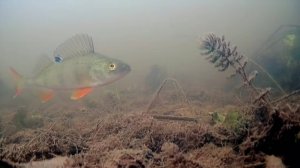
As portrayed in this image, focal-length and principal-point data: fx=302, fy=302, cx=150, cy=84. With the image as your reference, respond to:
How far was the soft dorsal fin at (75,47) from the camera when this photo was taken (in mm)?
5438

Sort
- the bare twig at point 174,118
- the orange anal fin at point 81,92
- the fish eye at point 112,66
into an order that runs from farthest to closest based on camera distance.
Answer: the fish eye at point 112,66 → the orange anal fin at point 81,92 → the bare twig at point 174,118

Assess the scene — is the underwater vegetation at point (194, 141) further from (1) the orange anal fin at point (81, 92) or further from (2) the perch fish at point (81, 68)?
(2) the perch fish at point (81, 68)

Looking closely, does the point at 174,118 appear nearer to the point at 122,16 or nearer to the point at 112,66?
the point at 112,66

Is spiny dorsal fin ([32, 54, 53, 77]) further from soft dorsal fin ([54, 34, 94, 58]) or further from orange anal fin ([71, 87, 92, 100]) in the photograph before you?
orange anal fin ([71, 87, 92, 100])

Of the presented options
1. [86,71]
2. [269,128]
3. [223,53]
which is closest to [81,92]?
[86,71]

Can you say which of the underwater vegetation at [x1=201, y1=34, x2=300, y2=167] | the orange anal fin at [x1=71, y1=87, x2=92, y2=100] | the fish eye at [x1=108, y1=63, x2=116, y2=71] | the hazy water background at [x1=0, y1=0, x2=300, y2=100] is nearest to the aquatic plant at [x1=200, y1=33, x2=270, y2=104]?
the underwater vegetation at [x1=201, y1=34, x2=300, y2=167]

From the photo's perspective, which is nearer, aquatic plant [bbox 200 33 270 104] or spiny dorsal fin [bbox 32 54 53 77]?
aquatic plant [bbox 200 33 270 104]

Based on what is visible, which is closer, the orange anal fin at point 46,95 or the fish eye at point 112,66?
the fish eye at point 112,66

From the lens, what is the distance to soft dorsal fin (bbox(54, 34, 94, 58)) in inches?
214

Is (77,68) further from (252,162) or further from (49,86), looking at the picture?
(252,162)

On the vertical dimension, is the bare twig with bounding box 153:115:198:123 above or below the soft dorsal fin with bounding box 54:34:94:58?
below

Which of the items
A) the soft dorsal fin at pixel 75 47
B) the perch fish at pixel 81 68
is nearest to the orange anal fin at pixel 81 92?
Result: the perch fish at pixel 81 68

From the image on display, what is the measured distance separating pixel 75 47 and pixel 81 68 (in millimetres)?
403

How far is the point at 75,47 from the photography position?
5.52m
